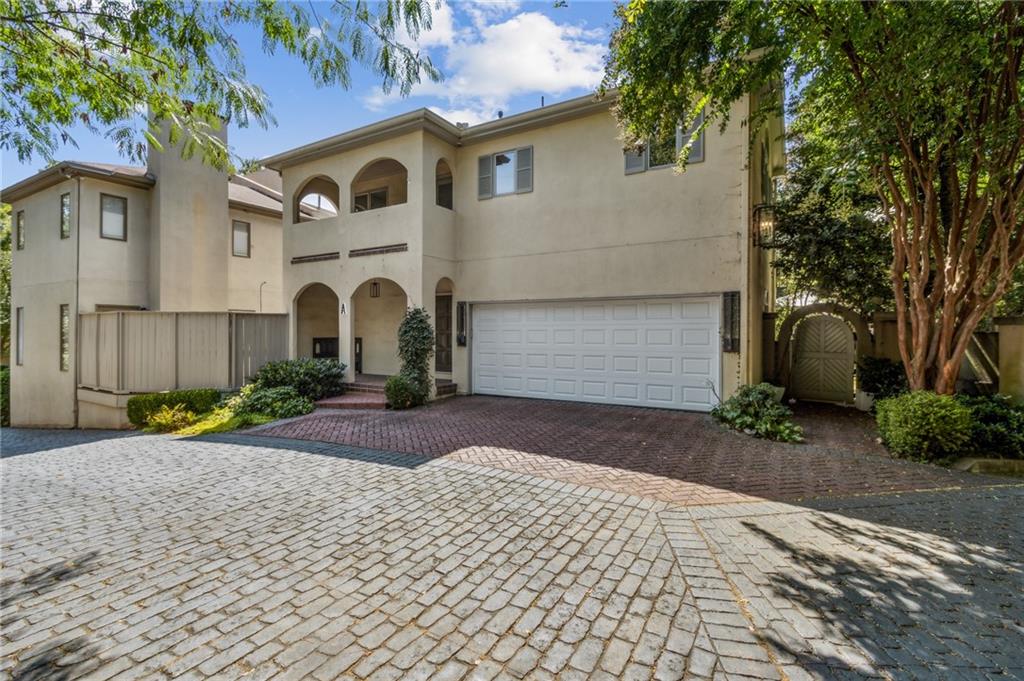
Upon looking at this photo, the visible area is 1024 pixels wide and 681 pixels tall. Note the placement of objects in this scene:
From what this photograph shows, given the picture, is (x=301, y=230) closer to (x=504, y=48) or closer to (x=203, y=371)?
(x=203, y=371)

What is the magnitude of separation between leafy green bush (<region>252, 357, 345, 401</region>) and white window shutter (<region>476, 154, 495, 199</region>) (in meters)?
6.01

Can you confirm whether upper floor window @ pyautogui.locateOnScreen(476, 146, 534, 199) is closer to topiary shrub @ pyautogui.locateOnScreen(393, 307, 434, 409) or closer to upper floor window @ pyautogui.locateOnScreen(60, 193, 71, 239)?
topiary shrub @ pyautogui.locateOnScreen(393, 307, 434, 409)

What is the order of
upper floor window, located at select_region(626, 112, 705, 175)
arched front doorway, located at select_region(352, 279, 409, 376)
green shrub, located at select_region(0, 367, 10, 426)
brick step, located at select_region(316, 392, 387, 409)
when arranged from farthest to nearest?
green shrub, located at select_region(0, 367, 10, 426)
arched front doorway, located at select_region(352, 279, 409, 376)
brick step, located at select_region(316, 392, 387, 409)
upper floor window, located at select_region(626, 112, 705, 175)

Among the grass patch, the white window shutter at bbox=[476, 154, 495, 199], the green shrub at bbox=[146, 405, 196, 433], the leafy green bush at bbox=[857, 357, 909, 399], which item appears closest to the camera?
the grass patch

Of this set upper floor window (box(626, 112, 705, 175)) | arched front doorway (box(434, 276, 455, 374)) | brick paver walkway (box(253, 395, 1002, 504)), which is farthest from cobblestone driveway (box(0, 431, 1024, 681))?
arched front doorway (box(434, 276, 455, 374))

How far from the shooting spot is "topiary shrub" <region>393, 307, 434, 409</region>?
10.5 metres

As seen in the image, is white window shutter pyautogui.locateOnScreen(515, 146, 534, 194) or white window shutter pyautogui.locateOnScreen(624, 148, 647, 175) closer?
white window shutter pyautogui.locateOnScreen(624, 148, 647, 175)

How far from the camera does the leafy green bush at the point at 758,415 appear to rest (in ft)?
24.3

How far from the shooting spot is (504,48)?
7.23 meters

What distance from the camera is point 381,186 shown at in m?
14.2

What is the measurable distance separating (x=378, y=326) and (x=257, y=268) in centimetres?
544

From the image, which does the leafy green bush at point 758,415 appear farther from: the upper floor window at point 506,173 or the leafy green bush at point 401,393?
the upper floor window at point 506,173

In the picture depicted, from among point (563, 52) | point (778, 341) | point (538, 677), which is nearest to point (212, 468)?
point (538, 677)

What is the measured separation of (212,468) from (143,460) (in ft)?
5.04
